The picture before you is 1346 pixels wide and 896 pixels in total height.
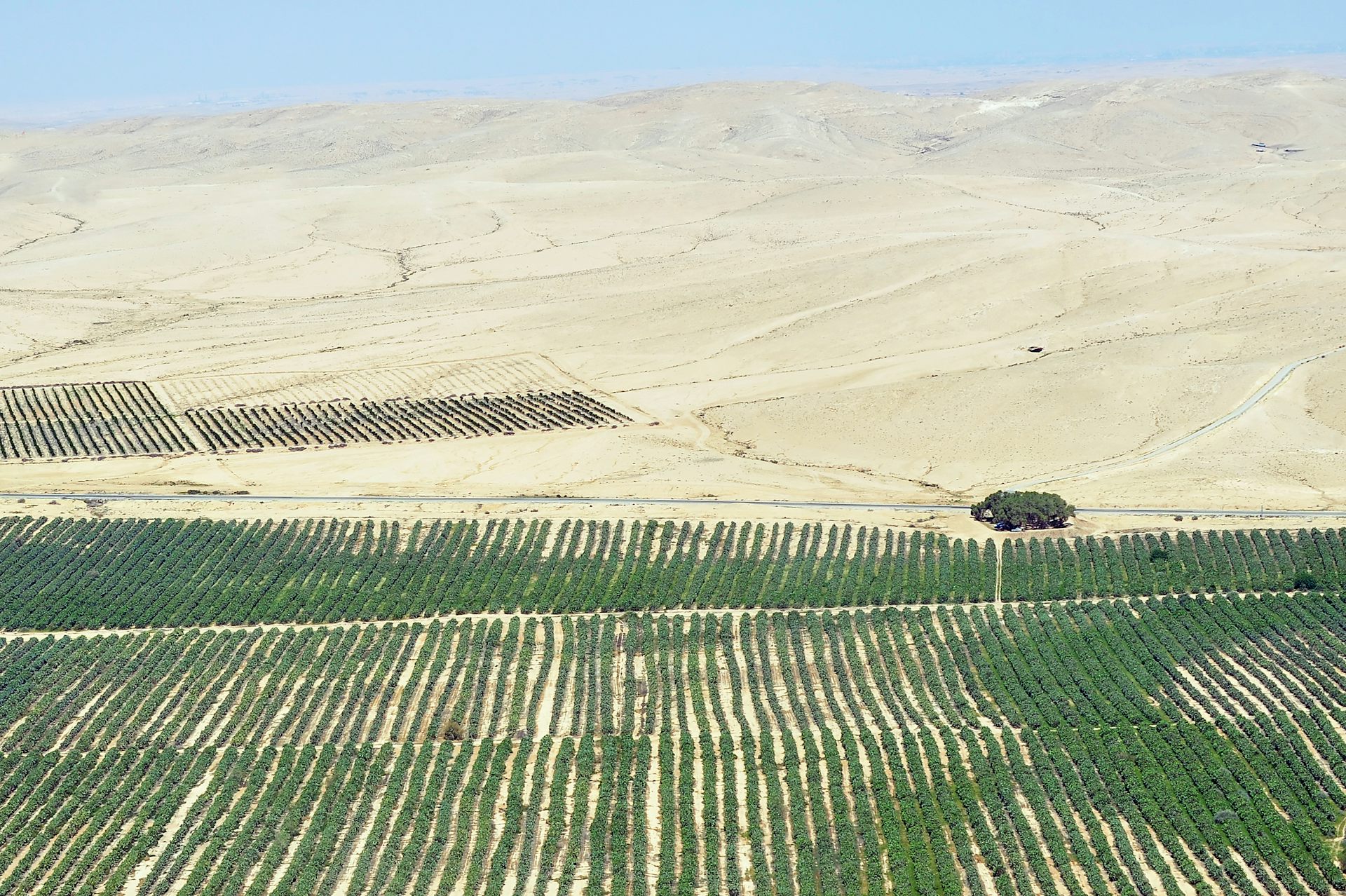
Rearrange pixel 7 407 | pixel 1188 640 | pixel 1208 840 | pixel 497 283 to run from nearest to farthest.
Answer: pixel 1208 840
pixel 1188 640
pixel 7 407
pixel 497 283

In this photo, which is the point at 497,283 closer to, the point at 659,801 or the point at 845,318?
the point at 845,318

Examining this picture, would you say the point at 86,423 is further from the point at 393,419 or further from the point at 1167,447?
the point at 1167,447

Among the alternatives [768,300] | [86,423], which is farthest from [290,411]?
[768,300]

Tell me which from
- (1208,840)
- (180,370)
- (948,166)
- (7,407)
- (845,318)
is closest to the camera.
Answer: (1208,840)

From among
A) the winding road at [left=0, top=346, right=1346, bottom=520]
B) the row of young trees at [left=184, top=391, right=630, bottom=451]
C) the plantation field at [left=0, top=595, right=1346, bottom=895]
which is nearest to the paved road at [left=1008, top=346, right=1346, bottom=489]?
the winding road at [left=0, top=346, right=1346, bottom=520]

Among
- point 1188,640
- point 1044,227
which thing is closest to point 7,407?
point 1188,640

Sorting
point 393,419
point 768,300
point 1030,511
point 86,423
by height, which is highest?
point 1030,511
